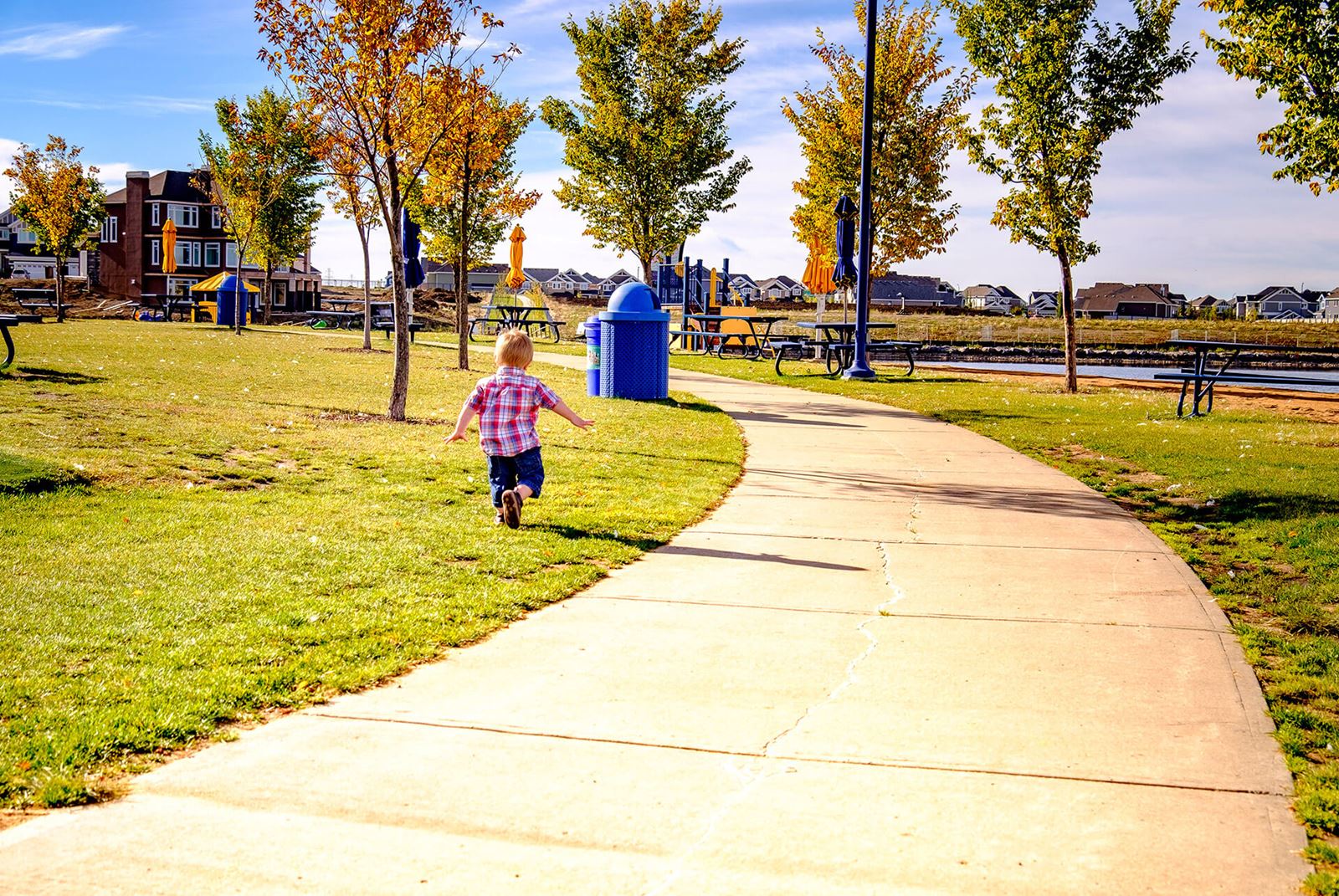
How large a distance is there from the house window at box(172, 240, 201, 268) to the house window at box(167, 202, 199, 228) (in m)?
1.41

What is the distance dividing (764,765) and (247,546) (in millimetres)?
4152

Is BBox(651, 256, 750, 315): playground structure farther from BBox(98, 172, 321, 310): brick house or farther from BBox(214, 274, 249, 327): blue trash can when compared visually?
BBox(98, 172, 321, 310): brick house

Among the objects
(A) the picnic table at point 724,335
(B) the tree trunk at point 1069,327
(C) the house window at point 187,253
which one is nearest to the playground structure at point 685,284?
(A) the picnic table at point 724,335

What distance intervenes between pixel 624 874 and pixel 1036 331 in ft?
203

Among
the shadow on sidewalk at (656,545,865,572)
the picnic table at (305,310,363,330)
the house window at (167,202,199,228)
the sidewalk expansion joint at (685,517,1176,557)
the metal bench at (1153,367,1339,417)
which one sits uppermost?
the house window at (167,202,199,228)

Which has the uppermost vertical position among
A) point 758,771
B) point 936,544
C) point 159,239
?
point 159,239

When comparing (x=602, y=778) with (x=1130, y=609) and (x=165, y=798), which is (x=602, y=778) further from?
(x=1130, y=609)

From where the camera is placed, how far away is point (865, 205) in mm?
22016

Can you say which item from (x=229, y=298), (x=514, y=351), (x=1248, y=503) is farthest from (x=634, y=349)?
(x=229, y=298)

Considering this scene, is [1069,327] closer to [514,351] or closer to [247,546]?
[514,351]

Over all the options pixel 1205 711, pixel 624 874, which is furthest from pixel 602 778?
pixel 1205 711

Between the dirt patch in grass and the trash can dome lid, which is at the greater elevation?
the trash can dome lid

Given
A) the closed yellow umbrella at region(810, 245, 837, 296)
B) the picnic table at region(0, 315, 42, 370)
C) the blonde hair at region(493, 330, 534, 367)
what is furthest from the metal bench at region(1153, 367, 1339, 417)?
the closed yellow umbrella at region(810, 245, 837, 296)

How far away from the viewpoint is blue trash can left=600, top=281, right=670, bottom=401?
15820 mm
